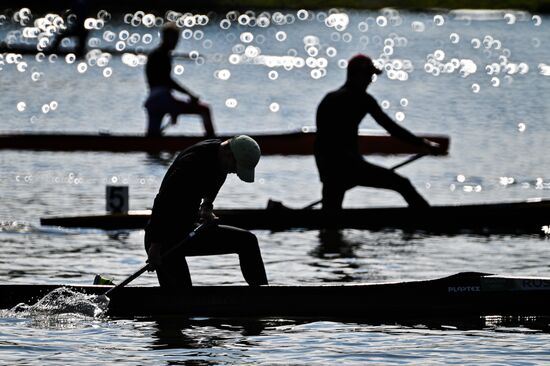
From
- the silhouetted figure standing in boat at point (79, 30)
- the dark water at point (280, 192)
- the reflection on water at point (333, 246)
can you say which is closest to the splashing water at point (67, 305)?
the dark water at point (280, 192)

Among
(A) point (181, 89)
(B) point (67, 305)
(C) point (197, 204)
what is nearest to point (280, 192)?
(A) point (181, 89)

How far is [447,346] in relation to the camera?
1335cm

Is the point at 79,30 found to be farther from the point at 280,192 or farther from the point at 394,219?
the point at 394,219

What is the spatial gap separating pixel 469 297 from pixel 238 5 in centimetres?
9244

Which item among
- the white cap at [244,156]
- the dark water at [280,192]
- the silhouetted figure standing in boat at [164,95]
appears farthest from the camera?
the silhouetted figure standing in boat at [164,95]

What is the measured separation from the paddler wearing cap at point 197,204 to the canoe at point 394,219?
6244mm

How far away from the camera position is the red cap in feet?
60.8

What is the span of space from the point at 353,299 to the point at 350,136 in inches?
204

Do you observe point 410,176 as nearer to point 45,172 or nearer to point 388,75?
point 45,172

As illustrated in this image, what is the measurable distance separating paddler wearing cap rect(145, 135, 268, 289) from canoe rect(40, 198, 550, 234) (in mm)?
6244

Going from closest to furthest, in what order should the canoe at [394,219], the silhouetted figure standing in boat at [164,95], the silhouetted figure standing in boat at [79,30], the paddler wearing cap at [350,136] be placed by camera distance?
the paddler wearing cap at [350,136]
the canoe at [394,219]
the silhouetted figure standing in boat at [164,95]
the silhouetted figure standing in boat at [79,30]

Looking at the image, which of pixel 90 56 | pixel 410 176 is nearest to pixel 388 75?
pixel 90 56

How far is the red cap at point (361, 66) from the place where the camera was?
18.5m

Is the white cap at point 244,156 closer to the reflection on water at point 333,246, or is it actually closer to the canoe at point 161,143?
the reflection on water at point 333,246
